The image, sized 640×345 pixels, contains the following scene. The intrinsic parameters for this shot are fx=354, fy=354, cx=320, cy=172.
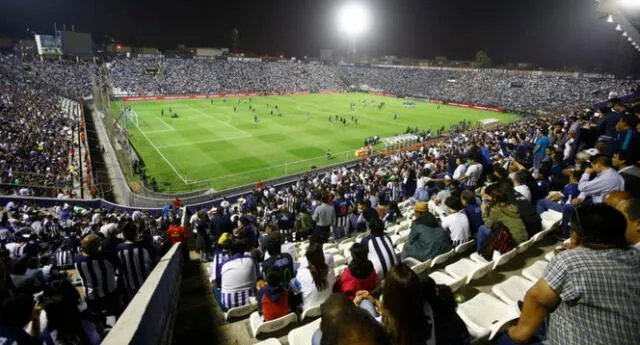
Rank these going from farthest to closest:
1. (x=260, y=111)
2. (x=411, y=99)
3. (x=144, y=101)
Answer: (x=411, y=99) → (x=144, y=101) → (x=260, y=111)

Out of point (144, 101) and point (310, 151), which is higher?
point (144, 101)

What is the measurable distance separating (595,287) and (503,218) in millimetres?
4198

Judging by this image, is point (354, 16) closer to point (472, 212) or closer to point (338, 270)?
point (472, 212)

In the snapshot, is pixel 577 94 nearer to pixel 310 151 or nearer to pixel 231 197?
pixel 310 151

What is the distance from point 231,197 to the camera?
23.2m

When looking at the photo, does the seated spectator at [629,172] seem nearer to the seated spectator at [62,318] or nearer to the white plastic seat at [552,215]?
the white plastic seat at [552,215]

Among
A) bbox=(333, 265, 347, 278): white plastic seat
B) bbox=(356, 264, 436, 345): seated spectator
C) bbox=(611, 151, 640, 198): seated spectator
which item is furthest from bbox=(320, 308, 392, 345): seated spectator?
bbox=(611, 151, 640, 198): seated spectator

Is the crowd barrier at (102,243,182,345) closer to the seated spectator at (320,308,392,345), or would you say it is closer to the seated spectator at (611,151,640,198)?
the seated spectator at (320,308,392,345)

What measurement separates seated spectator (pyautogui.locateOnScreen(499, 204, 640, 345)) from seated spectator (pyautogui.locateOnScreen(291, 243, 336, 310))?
105 inches

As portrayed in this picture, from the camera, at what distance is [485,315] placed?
174 inches

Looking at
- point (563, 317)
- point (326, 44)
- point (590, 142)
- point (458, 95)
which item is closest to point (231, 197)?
point (590, 142)

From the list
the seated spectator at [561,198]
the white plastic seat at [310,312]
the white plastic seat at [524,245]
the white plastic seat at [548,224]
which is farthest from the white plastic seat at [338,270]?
the seated spectator at [561,198]

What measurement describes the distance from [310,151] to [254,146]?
5.82m

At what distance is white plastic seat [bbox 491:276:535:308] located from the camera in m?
4.73
